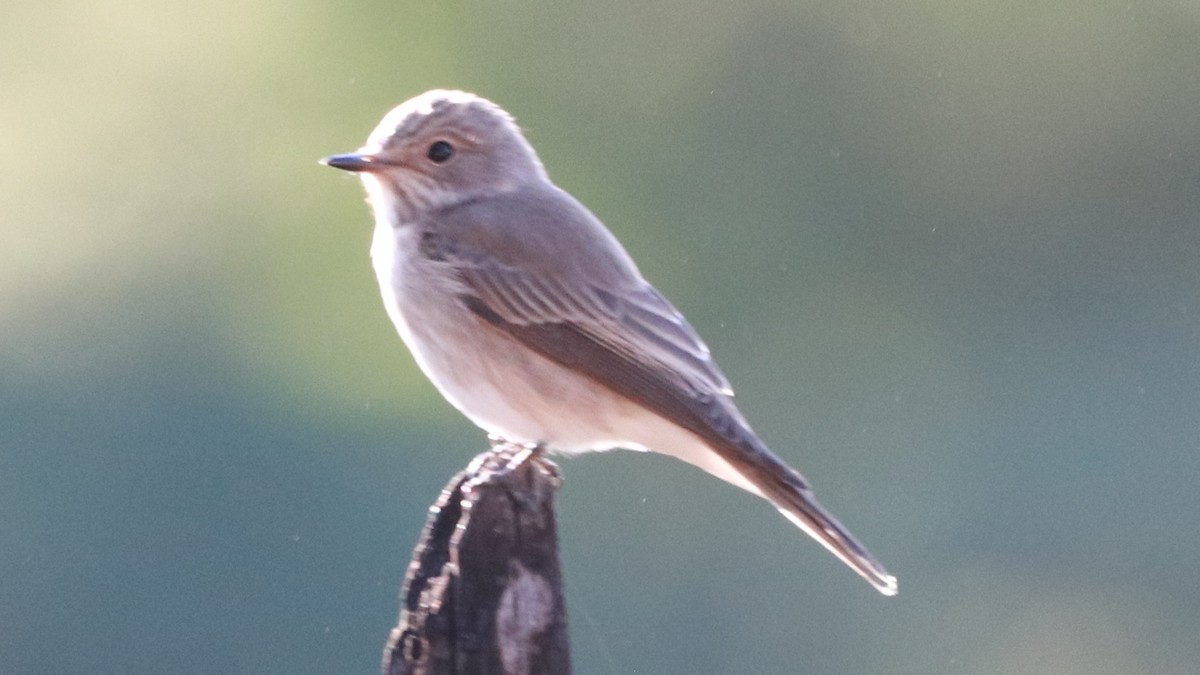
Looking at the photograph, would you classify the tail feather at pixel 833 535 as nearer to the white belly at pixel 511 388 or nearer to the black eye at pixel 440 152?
the white belly at pixel 511 388

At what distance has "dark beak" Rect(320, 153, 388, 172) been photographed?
436 cm

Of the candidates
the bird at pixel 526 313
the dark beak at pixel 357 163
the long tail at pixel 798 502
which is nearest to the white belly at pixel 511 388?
the bird at pixel 526 313

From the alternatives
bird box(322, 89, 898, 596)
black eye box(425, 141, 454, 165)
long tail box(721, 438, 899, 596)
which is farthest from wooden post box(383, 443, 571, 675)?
black eye box(425, 141, 454, 165)

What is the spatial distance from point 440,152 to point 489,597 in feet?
5.81

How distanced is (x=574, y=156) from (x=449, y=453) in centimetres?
246

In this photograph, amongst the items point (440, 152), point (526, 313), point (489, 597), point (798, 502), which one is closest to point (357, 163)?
point (440, 152)

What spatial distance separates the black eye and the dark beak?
13 centimetres

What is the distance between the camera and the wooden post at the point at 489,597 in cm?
299

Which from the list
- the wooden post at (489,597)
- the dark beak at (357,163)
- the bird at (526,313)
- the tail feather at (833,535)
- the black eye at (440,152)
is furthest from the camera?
the black eye at (440,152)

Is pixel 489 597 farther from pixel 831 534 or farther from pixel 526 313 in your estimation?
pixel 526 313

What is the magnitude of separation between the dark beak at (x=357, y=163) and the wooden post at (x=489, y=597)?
129 centimetres

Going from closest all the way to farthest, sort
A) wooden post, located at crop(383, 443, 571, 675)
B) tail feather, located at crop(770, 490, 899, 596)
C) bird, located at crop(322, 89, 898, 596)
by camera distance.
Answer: wooden post, located at crop(383, 443, 571, 675)
tail feather, located at crop(770, 490, 899, 596)
bird, located at crop(322, 89, 898, 596)

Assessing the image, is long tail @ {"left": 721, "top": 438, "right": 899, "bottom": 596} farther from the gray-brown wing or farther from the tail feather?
the gray-brown wing

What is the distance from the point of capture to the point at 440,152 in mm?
4578
